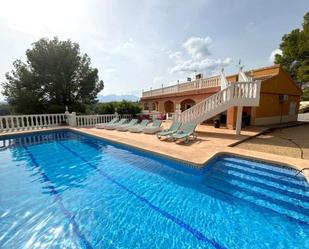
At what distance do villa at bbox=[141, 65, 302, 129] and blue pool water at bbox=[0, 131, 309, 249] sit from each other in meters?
7.51

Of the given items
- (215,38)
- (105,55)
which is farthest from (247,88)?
(105,55)

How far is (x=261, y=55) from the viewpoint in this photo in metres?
14.8

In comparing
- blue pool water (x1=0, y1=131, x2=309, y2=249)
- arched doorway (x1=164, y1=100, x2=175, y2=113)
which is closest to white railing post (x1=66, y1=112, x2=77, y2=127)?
blue pool water (x1=0, y1=131, x2=309, y2=249)

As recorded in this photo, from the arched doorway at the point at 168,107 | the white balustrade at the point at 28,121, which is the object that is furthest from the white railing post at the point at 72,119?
the arched doorway at the point at 168,107

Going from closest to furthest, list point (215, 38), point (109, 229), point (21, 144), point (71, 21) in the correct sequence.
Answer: point (109, 229)
point (71, 21)
point (21, 144)
point (215, 38)

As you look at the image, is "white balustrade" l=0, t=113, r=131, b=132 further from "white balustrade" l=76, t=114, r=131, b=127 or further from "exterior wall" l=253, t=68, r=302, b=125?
"exterior wall" l=253, t=68, r=302, b=125

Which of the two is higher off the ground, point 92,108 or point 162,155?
point 92,108

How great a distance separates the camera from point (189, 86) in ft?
53.4

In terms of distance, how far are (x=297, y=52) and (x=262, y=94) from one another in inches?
688

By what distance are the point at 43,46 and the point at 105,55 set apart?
7454mm

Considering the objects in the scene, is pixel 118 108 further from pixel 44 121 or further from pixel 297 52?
pixel 297 52

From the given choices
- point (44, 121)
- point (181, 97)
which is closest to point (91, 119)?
point (44, 121)

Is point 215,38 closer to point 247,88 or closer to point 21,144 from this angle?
point 247,88

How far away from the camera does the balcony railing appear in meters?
13.7
